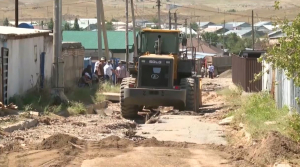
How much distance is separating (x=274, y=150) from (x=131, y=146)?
11.4ft

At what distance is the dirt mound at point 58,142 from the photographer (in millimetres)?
14039

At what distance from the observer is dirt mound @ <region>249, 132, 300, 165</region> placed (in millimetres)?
12227

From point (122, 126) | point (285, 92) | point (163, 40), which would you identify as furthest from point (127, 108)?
point (285, 92)

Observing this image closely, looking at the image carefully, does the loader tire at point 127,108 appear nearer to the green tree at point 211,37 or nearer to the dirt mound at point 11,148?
the dirt mound at point 11,148

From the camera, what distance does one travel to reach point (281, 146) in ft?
41.1

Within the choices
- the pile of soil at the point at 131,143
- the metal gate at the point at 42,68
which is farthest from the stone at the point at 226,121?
the metal gate at the point at 42,68

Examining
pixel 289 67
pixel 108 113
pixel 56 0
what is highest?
pixel 56 0

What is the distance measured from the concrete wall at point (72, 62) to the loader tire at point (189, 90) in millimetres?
5741

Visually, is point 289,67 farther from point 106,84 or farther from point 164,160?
point 106,84

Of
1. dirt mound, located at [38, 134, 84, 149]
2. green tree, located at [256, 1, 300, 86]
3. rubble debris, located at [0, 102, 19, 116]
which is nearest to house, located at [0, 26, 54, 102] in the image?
rubble debris, located at [0, 102, 19, 116]

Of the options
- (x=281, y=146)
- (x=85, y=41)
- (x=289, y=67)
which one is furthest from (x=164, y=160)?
(x=85, y=41)

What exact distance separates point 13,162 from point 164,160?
2.62 meters

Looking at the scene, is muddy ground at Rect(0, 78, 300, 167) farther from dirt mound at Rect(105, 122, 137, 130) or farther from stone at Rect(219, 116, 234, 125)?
stone at Rect(219, 116, 234, 125)

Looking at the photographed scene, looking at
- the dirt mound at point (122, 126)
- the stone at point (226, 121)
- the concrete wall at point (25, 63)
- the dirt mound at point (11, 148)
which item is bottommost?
the dirt mound at point (122, 126)
